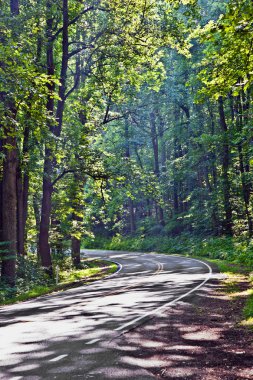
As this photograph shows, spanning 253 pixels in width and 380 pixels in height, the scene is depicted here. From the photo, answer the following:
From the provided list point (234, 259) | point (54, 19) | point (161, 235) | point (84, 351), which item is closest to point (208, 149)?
point (234, 259)

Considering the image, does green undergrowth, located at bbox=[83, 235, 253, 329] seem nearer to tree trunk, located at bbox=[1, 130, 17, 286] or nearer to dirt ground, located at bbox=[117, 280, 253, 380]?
dirt ground, located at bbox=[117, 280, 253, 380]

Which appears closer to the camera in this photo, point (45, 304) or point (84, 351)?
point (84, 351)

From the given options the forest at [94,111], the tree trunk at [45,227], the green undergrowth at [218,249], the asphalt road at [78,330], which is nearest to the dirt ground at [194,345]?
the asphalt road at [78,330]

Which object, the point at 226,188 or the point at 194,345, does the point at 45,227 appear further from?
the point at 226,188

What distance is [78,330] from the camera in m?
7.81

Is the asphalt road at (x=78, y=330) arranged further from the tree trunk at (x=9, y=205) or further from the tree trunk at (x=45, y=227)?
the tree trunk at (x=45, y=227)

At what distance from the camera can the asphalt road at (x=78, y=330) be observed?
5406 millimetres

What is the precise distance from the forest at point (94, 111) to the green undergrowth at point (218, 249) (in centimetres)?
20

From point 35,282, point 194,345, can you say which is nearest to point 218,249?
point 35,282

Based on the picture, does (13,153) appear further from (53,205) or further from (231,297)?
(231,297)

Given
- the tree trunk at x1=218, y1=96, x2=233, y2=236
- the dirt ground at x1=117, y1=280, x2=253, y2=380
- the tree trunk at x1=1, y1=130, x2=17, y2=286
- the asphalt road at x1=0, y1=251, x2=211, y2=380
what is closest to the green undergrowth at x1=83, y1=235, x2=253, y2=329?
the dirt ground at x1=117, y1=280, x2=253, y2=380

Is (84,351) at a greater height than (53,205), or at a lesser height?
lesser

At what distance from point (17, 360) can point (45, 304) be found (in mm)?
5965

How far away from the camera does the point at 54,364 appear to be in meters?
5.64
